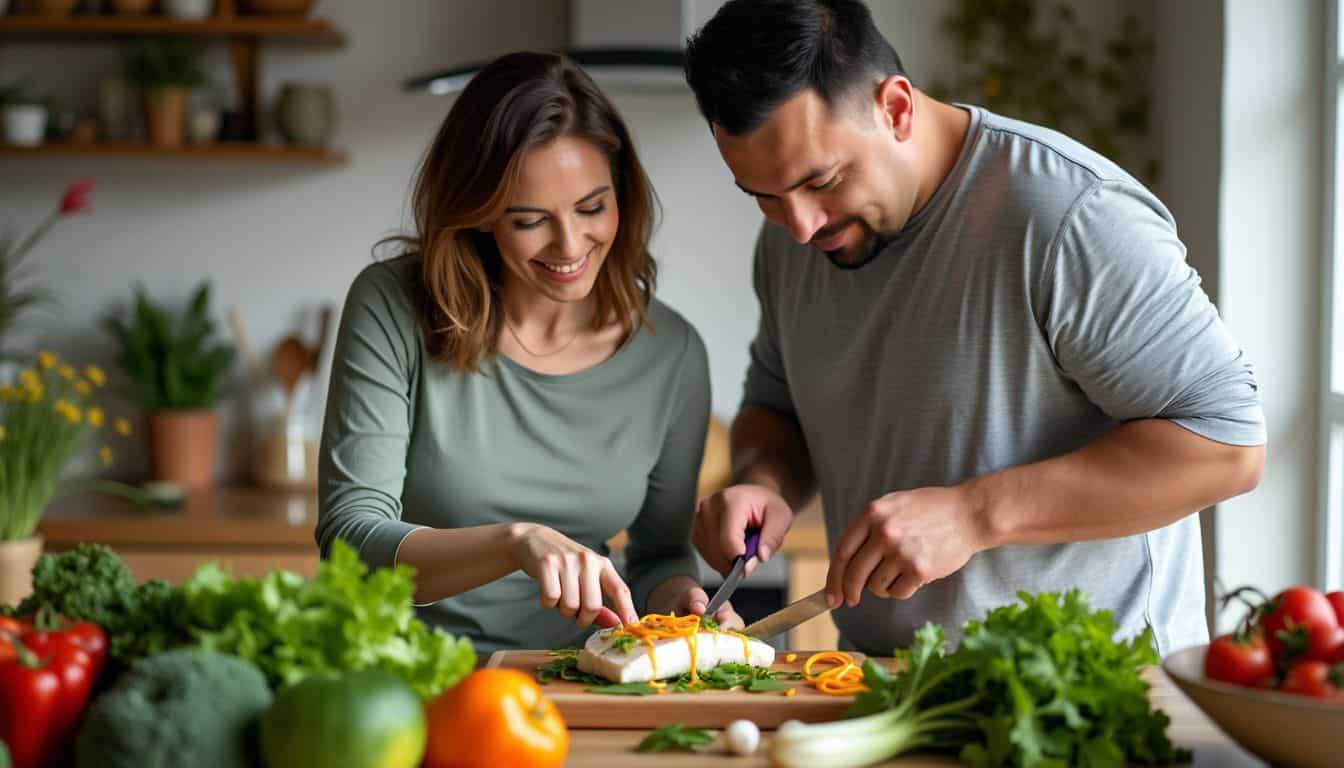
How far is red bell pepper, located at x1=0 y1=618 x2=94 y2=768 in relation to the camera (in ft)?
3.53

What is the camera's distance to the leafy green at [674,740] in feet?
4.18

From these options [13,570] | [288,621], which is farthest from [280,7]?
[288,621]

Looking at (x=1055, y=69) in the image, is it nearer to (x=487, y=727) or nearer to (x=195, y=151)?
(x=195, y=151)

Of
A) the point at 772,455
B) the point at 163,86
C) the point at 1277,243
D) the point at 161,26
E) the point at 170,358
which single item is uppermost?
the point at 161,26

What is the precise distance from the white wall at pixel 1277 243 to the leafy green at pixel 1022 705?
6.04 feet

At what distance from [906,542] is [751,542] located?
0.35 meters

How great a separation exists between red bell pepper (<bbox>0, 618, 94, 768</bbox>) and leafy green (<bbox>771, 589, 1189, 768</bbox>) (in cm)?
60

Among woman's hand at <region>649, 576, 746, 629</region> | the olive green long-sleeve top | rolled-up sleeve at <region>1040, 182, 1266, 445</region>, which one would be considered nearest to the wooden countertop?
the olive green long-sleeve top

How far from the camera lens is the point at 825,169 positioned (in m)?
1.57

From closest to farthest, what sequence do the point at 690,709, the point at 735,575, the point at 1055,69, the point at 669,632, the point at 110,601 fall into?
the point at 110,601 → the point at 690,709 → the point at 669,632 → the point at 735,575 → the point at 1055,69

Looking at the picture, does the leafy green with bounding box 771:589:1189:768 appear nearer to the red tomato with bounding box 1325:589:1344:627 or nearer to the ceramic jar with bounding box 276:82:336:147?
the red tomato with bounding box 1325:589:1344:627

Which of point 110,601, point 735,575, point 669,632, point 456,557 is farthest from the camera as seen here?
point 735,575

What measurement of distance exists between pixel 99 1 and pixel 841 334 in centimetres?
270

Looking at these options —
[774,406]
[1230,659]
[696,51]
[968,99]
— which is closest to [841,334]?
[774,406]
